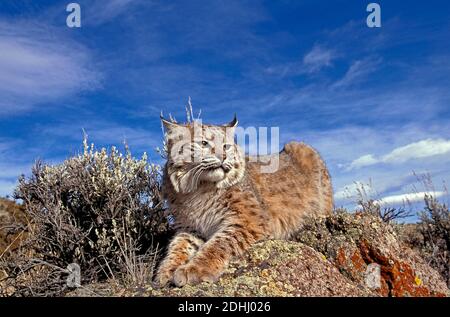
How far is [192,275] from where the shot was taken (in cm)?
494

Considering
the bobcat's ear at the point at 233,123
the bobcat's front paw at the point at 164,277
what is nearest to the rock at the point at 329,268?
the bobcat's front paw at the point at 164,277

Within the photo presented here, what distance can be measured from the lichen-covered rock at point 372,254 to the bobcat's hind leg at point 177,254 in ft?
5.27

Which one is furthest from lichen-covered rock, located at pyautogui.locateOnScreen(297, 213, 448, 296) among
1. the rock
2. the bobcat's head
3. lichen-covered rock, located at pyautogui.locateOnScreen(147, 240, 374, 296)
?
the bobcat's head

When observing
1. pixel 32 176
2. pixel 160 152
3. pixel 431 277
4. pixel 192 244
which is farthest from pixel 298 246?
pixel 32 176

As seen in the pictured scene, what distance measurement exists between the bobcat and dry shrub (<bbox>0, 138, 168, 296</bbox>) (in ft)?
2.56

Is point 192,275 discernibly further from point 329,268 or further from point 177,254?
point 329,268

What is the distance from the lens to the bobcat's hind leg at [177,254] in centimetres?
558

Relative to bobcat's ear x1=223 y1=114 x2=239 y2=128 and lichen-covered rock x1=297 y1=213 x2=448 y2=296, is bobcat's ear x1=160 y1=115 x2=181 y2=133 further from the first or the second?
lichen-covered rock x1=297 y1=213 x2=448 y2=296

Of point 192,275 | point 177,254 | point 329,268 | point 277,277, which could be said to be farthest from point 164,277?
point 329,268

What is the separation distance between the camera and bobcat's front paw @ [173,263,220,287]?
192 inches

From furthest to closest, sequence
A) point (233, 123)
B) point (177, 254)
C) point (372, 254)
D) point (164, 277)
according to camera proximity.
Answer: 1. point (233, 123)
2. point (372, 254)
3. point (177, 254)
4. point (164, 277)

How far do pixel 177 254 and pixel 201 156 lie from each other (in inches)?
51.3

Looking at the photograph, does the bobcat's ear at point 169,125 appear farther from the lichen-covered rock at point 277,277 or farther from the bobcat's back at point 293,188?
the lichen-covered rock at point 277,277
